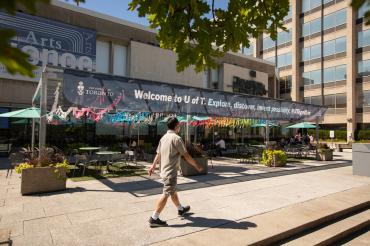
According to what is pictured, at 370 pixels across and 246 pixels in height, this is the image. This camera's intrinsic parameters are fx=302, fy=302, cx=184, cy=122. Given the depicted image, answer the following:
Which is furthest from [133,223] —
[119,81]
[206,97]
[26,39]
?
[26,39]

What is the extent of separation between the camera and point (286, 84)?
49.2 metres

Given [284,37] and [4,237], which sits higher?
[284,37]

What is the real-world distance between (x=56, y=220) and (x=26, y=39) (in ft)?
60.6

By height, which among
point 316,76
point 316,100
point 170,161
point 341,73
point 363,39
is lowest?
point 170,161

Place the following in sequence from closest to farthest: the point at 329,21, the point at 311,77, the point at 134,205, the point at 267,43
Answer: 1. the point at 134,205
2. the point at 329,21
3. the point at 311,77
4. the point at 267,43

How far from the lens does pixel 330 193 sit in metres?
8.48

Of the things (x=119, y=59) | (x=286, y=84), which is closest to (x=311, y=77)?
(x=286, y=84)

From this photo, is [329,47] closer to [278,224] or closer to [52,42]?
[52,42]

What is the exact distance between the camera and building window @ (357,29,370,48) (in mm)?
39050

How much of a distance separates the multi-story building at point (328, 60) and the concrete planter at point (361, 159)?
96.0ft

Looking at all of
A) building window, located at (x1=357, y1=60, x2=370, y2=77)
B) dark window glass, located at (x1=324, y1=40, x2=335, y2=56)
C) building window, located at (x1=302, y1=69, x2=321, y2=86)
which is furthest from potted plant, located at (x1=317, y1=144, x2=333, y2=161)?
dark window glass, located at (x1=324, y1=40, x2=335, y2=56)

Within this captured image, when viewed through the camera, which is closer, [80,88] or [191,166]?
[80,88]

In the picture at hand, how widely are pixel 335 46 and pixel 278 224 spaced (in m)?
44.0

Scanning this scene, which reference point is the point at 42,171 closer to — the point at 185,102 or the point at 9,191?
the point at 9,191
